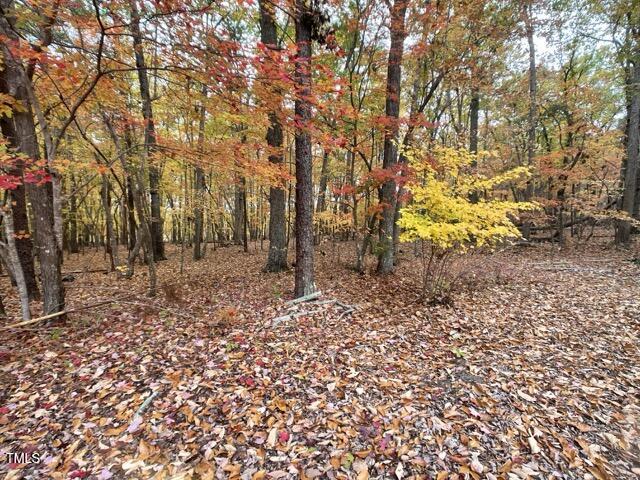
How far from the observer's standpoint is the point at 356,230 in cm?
790

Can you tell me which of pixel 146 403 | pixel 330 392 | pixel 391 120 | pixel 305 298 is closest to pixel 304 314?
pixel 305 298

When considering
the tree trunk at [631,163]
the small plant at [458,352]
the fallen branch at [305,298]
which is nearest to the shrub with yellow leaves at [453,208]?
the small plant at [458,352]

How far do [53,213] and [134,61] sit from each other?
528 centimetres

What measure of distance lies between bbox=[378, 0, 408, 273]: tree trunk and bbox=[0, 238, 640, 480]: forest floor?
2.19 meters

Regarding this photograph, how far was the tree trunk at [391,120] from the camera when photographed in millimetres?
7066

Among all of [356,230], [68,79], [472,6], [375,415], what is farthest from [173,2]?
[472,6]

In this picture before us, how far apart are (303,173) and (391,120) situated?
3040mm

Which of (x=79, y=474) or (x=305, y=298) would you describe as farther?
(x=305, y=298)

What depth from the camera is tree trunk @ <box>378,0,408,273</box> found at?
23.2 ft

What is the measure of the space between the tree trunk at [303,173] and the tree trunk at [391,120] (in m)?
2.40

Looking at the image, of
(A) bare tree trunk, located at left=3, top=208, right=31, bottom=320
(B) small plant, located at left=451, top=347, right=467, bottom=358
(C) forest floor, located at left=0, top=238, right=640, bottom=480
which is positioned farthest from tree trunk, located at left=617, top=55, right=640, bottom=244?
(A) bare tree trunk, located at left=3, top=208, right=31, bottom=320

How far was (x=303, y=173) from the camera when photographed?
18.1ft

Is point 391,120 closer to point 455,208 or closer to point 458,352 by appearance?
point 455,208

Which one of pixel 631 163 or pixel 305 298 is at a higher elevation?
pixel 631 163
